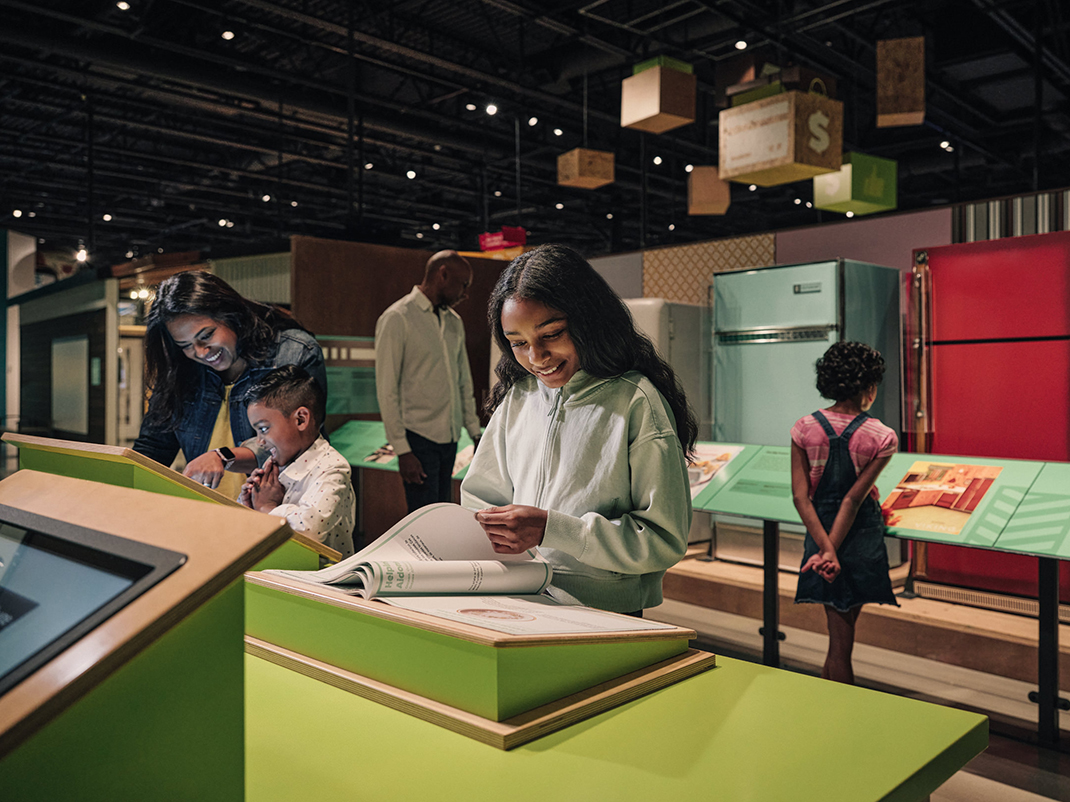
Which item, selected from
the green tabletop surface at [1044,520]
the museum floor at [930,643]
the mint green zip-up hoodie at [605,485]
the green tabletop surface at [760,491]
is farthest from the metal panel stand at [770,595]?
the mint green zip-up hoodie at [605,485]

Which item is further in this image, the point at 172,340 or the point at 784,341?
the point at 784,341

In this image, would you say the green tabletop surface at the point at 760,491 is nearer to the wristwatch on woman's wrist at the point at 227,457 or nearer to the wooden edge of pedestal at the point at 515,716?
the wristwatch on woman's wrist at the point at 227,457

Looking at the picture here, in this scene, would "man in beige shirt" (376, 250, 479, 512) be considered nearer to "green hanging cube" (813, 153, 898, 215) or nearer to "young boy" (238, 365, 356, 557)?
"young boy" (238, 365, 356, 557)

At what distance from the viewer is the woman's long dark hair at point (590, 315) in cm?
150

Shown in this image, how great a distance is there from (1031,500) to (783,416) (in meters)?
2.14

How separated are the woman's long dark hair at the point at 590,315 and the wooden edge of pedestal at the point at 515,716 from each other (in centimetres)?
59

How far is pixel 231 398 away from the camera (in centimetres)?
237

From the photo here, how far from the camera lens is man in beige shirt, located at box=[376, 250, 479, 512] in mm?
4188

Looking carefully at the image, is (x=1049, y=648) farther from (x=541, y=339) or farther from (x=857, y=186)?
(x=857, y=186)

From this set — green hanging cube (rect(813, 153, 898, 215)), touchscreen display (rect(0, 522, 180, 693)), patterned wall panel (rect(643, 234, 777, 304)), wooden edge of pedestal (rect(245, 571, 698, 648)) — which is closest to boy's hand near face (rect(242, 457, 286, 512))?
wooden edge of pedestal (rect(245, 571, 698, 648))

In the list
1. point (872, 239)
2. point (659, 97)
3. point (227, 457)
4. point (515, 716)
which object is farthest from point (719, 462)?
point (515, 716)

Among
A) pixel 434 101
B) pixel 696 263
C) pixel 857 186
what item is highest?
pixel 434 101

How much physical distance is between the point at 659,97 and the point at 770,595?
3.35 m

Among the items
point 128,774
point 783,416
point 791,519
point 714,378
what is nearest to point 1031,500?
point 791,519
